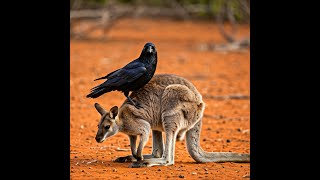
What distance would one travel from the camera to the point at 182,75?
42.2 feet

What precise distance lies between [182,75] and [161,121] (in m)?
6.89

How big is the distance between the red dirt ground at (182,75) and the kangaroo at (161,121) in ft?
0.36

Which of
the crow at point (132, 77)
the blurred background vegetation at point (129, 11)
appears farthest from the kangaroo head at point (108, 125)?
the blurred background vegetation at point (129, 11)

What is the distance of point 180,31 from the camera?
2564cm

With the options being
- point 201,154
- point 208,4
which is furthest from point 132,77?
point 208,4

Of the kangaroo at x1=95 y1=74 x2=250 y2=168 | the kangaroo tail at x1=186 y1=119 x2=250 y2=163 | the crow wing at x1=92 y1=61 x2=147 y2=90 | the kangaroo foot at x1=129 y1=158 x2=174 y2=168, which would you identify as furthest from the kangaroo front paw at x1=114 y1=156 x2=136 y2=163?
the crow wing at x1=92 y1=61 x2=147 y2=90

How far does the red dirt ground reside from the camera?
5.79m

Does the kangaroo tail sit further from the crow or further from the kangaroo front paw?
the crow

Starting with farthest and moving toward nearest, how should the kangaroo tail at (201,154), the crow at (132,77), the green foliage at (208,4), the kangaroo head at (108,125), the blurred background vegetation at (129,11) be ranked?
1. the green foliage at (208,4)
2. the blurred background vegetation at (129,11)
3. the kangaroo tail at (201,154)
4. the kangaroo head at (108,125)
5. the crow at (132,77)

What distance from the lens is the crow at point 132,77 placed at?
578 centimetres

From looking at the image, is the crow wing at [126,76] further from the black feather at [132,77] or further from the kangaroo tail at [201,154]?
the kangaroo tail at [201,154]

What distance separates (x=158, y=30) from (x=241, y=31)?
3776mm

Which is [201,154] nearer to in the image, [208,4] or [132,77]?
[132,77]

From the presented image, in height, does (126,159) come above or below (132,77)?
below
